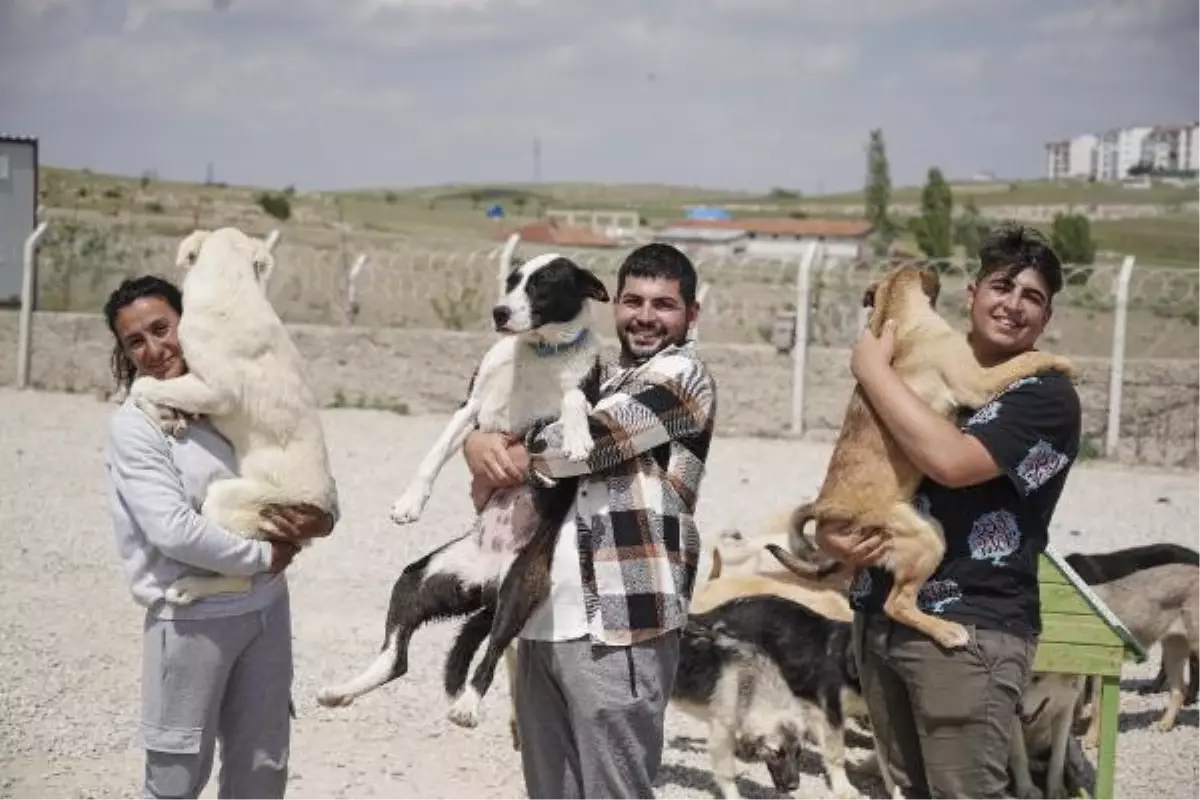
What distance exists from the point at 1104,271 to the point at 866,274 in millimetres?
4963

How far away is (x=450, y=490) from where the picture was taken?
12.3 m

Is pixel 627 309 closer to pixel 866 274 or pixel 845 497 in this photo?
pixel 845 497

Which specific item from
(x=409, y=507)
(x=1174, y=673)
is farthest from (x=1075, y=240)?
(x=409, y=507)

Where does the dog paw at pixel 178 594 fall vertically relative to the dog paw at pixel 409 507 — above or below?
below

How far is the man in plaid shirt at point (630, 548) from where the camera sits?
344 cm

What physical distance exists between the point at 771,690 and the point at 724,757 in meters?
0.32

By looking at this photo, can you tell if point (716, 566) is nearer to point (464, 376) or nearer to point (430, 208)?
point (464, 376)

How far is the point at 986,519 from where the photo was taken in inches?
137

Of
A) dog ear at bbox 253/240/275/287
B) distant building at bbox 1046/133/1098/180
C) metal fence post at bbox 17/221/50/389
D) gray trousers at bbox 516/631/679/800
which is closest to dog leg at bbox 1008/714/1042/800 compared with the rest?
gray trousers at bbox 516/631/679/800

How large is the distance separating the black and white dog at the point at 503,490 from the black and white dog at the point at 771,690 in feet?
5.62

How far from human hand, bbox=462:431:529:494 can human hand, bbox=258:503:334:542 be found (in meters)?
0.45

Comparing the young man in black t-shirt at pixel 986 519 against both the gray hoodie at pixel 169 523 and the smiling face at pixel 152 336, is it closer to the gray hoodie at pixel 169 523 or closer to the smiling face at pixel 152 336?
the gray hoodie at pixel 169 523

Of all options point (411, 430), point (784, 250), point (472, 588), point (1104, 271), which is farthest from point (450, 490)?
point (784, 250)

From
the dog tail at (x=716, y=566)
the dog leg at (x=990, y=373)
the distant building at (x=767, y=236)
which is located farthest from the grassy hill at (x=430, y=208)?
the dog leg at (x=990, y=373)
